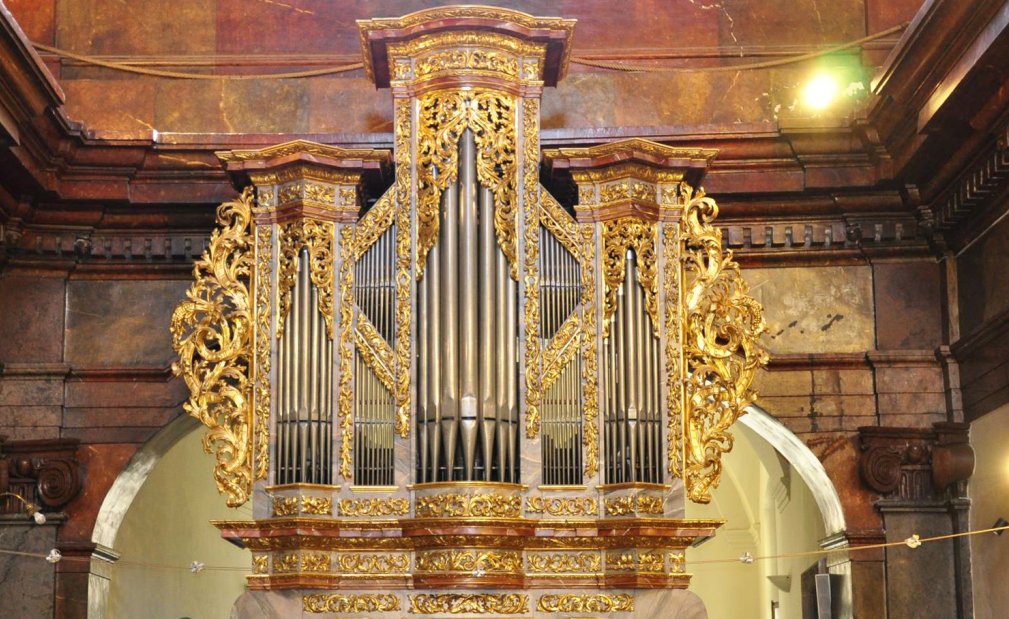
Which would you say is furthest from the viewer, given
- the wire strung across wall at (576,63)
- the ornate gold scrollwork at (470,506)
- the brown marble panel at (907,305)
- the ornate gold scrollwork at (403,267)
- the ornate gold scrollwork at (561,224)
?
the wire strung across wall at (576,63)

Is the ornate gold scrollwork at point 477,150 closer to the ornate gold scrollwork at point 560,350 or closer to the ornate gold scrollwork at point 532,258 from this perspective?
the ornate gold scrollwork at point 532,258

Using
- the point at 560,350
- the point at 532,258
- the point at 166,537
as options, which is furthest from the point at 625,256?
the point at 166,537

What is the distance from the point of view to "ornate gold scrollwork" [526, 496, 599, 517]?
1034 cm

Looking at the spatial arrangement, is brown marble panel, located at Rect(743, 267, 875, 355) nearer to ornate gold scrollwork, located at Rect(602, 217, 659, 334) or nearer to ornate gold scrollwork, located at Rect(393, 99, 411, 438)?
ornate gold scrollwork, located at Rect(602, 217, 659, 334)

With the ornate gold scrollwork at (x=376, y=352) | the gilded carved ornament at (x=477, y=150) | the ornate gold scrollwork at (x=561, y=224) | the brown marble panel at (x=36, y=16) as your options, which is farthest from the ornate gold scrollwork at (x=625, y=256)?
the brown marble panel at (x=36, y=16)

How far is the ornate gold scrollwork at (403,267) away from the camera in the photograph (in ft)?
34.4

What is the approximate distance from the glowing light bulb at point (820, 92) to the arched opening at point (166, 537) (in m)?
4.56

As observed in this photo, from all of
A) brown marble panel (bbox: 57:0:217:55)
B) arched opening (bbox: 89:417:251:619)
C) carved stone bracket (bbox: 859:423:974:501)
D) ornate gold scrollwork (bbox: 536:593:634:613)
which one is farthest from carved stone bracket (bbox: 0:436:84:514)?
carved stone bracket (bbox: 859:423:974:501)

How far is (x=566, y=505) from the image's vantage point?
10359 mm

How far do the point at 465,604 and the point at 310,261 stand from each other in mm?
2170

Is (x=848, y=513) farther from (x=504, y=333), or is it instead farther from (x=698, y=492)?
(x=504, y=333)

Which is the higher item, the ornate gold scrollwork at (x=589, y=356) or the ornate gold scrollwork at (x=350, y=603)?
the ornate gold scrollwork at (x=589, y=356)

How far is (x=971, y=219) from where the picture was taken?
37.1ft

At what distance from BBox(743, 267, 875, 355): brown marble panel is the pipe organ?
1020mm
